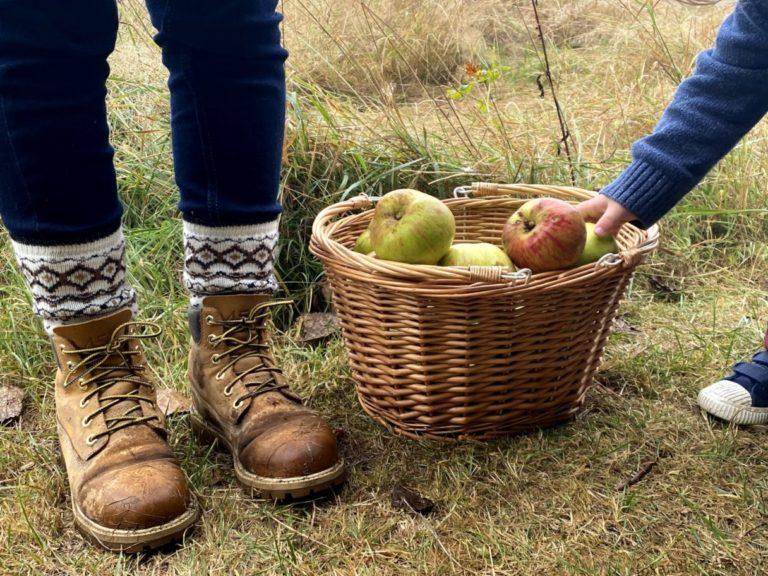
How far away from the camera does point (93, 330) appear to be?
1315 mm

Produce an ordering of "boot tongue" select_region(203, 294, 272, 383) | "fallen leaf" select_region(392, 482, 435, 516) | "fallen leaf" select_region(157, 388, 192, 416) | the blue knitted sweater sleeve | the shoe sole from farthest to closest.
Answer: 1. "fallen leaf" select_region(157, 388, 192, 416)
2. the shoe sole
3. "boot tongue" select_region(203, 294, 272, 383)
4. "fallen leaf" select_region(392, 482, 435, 516)
5. the blue knitted sweater sleeve

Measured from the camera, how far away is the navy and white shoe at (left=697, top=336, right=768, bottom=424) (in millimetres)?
1534

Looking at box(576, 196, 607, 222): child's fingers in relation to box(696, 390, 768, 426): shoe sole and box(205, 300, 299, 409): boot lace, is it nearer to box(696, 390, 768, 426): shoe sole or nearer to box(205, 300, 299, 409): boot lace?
box(696, 390, 768, 426): shoe sole

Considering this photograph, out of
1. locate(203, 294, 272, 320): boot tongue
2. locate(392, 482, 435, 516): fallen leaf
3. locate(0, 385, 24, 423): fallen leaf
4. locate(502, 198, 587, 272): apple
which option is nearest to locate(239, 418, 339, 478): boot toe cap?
locate(392, 482, 435, 516): fallen leaf

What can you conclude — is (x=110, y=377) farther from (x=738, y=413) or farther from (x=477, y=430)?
(x=738, y=413)

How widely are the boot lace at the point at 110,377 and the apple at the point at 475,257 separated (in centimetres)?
56

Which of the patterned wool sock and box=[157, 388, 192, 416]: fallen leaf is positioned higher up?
the patterned wool sock

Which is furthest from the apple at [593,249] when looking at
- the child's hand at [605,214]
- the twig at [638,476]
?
the twig at [638,476]

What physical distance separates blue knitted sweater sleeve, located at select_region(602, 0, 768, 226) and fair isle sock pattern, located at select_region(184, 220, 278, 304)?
616mm

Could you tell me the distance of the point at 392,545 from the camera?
48.9 inches

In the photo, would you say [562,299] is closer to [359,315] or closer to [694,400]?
[359,315]

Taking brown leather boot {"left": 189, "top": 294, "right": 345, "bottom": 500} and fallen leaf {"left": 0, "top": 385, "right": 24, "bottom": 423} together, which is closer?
brown leather boot {"left": 189, "top": 294, "right": 345, "bottom": 500}

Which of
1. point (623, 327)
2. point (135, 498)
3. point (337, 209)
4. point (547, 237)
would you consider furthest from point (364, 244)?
point (623, 327)

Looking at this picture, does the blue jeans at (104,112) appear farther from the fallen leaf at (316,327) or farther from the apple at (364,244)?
the fallen leaf at (316,327)
